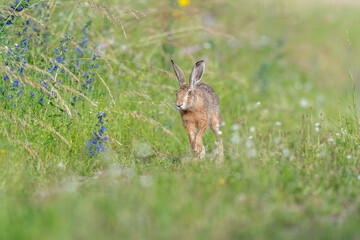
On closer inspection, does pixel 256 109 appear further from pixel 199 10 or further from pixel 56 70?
pixel 56 70

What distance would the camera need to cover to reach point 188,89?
21.0ft

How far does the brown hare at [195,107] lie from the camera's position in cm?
633

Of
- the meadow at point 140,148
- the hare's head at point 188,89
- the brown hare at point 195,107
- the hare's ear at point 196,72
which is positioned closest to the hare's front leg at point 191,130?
the brown hare at point 195,107

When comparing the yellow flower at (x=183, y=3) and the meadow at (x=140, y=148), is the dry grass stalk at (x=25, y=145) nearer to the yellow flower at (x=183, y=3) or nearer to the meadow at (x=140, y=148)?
the meadow at (x=140, y=148)

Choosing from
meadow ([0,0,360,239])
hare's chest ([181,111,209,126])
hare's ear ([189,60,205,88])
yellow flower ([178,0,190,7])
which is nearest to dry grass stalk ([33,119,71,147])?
meadow ([0,0,360,239])

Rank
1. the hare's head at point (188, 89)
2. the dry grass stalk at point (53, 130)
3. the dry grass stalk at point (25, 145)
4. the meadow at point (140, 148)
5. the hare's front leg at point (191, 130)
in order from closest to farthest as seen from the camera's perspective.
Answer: the meadow at point (140, 148)
the dry grass stalk at point (25, 145)
the dry grass stalk at point (53, 130)
the hare's head at point (188, 89)
the hare's front leg at point (191, 130)

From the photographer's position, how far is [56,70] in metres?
6.56

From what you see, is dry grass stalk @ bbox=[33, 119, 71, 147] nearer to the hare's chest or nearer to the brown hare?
the brown hare

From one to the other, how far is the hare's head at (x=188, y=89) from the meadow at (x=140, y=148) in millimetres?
346

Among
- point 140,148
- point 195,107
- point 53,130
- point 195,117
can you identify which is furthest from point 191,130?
point 53,130

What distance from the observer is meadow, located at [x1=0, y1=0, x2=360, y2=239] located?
3.96 meters

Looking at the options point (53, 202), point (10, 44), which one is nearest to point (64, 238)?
point (53, 202)

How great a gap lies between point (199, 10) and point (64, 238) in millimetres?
7176

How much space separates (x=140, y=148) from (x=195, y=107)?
837mm
